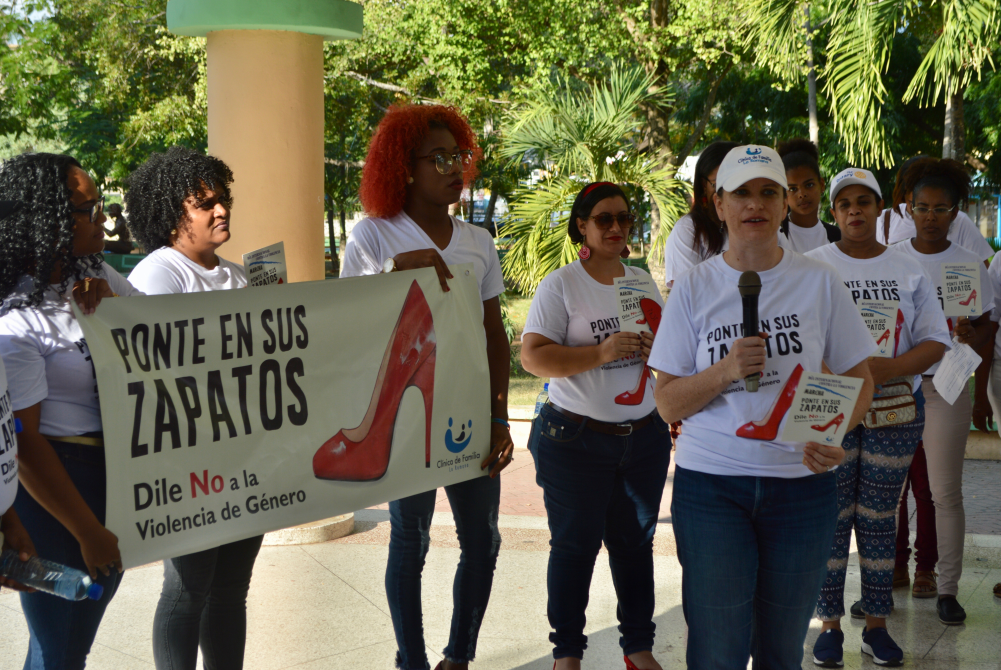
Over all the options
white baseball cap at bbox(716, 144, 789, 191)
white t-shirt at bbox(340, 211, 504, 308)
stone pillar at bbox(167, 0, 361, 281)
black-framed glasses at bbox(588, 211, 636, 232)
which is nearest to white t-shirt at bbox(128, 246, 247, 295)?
white t-shirt at bbox(340, 211, 504, 308)

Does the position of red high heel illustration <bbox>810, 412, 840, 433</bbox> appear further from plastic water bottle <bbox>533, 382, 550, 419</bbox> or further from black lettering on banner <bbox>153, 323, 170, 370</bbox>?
black lettering on banner <bbox>153, 323, 170, 370</bbox>

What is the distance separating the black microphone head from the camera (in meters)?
2.57

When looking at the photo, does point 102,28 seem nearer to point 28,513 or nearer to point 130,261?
point 130,261

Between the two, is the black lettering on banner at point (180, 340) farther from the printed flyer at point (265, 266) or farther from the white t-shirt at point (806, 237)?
the white t-shirt at point (806, 237)

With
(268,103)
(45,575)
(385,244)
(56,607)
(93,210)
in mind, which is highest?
(268,103)

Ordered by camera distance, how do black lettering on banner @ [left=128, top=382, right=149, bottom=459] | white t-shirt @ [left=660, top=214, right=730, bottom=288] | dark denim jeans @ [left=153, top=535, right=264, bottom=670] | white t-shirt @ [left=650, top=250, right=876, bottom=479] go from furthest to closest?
1. white t-shirt @ [left=660, top=214, right=730, bottom=288]
2. dark denim jeans @ [left=153, top=535, right=264, bottom=670]
3. black lettering on banner @ [left=128, top=382, right=149, bottom=459]
4. white t-shirt @ [left=650, top=250, right=876, bottom=479]

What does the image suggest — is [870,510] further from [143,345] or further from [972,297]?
[143,345]

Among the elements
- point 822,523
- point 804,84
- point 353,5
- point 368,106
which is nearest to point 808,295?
point 822,523

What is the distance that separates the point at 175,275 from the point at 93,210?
1.53 ft

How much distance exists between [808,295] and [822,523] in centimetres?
70

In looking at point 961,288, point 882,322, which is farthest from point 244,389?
point 961,288

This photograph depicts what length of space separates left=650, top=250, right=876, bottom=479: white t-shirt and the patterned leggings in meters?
1.25

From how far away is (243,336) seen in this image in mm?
3154

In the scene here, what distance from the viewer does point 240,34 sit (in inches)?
206
